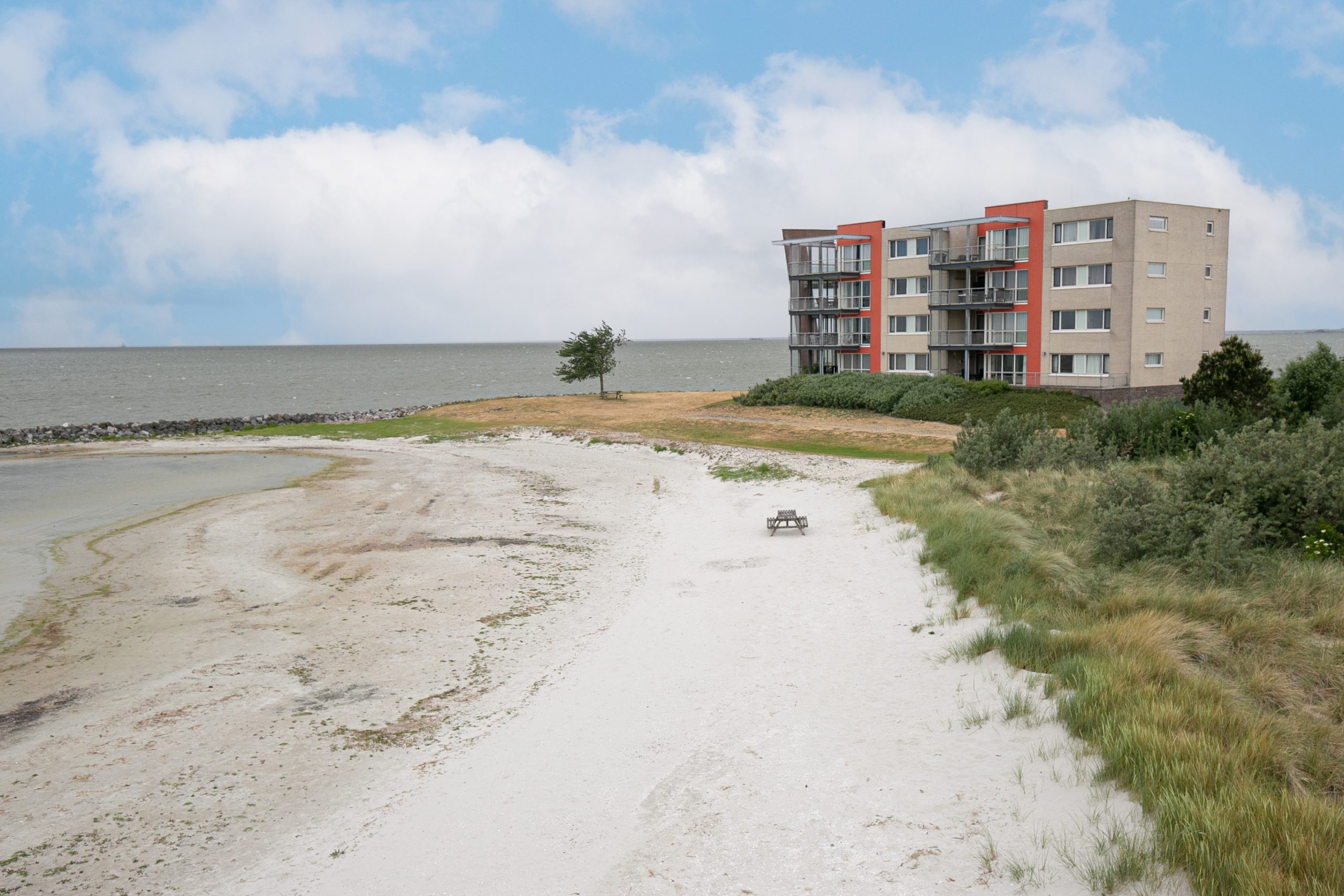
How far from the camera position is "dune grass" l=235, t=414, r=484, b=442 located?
4772cm

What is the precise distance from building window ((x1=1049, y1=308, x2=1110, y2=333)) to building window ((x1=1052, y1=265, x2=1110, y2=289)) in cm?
141

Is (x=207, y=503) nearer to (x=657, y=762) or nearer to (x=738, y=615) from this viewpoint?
(x=738, y=615)

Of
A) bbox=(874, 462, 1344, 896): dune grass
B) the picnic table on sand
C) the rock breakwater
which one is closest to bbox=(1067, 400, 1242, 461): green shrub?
bbox=(874, 462, 1344, 896): dune grass

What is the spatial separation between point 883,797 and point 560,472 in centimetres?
2594

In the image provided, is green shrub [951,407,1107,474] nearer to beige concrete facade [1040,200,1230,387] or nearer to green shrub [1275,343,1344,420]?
green shrub [1275,343,1344,420]

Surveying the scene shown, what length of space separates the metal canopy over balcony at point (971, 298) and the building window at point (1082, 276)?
8.66 ft

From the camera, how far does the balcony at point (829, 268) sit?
6084 cm

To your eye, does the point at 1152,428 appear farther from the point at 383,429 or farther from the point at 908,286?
the point at 383,429

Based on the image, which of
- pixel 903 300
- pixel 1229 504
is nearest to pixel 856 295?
pixel 903 300

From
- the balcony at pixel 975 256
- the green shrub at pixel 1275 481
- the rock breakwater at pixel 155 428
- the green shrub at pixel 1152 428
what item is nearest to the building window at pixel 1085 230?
the balcony at pixel 975 256

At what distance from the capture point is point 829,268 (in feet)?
202

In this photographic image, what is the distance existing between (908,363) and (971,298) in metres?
6.63

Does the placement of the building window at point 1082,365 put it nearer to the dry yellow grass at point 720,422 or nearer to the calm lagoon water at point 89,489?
the dry yellow grass at point 720,422

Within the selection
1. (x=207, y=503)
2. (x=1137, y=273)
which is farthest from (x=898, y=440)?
(x=207, y=503)
